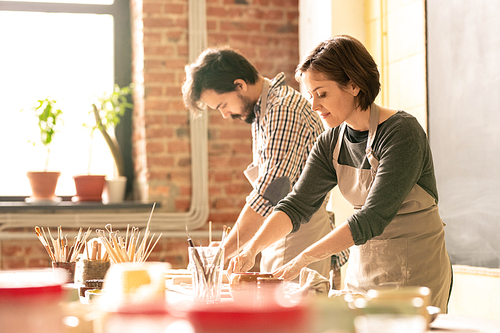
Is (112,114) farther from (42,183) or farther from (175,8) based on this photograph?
(175,8)

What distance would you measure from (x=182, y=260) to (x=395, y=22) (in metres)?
1.81

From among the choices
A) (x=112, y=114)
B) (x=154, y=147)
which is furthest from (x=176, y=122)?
(x=112, y=114)

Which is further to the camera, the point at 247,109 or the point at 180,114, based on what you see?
the point at 180,114

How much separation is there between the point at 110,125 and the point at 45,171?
1.61 feet

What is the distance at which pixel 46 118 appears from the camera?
130 inches

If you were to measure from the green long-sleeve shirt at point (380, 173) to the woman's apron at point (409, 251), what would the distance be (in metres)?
0.04

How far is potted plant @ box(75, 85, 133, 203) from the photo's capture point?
3432 mm

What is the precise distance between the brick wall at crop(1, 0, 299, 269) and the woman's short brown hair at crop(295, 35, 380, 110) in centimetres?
193

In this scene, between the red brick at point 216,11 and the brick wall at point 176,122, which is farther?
the red brick at point 216,11

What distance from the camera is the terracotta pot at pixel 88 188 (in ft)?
11.1

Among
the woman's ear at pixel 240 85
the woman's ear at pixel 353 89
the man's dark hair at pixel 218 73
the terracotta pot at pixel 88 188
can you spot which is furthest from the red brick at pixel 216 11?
the woman's ear at pixel 353 89

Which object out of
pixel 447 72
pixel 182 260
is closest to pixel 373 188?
pixel 447 72

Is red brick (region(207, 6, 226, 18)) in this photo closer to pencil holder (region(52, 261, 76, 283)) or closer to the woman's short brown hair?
the woman's short brown hair

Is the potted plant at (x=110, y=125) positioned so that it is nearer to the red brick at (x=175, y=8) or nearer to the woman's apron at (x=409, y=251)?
the red brick at (x=175, y=8)
